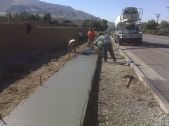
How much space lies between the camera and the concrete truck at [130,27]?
Answer: 124ft

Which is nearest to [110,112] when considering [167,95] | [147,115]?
[147,115]

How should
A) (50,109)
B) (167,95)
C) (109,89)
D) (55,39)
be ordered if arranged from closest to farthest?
(50,109), (167,95), (109,89), (55,39)

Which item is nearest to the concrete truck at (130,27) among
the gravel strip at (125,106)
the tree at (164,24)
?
the gravel strip at (125,106)

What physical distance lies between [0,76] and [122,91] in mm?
4778

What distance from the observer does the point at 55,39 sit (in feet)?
107

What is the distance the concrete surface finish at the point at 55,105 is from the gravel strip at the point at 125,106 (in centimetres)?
35

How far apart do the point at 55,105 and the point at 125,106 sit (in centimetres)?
188

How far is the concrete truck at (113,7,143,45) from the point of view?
37.9 m

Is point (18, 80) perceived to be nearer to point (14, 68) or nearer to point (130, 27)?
point (14, 68)

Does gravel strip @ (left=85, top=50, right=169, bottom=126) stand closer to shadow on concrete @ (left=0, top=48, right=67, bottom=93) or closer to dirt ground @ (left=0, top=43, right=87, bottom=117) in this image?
dirt ground @ (left=0, top=43, right=87, bottom=117)

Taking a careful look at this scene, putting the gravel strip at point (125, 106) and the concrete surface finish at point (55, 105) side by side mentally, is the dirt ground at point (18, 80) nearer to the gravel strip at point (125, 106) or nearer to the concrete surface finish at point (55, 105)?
the concrete surface finish at point (55, 105)

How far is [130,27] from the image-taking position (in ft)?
127

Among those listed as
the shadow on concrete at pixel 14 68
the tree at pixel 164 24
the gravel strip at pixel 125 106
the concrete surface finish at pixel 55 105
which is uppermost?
the concrete surface finish at pixel 55 105

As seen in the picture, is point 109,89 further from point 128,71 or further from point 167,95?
point 128,71
